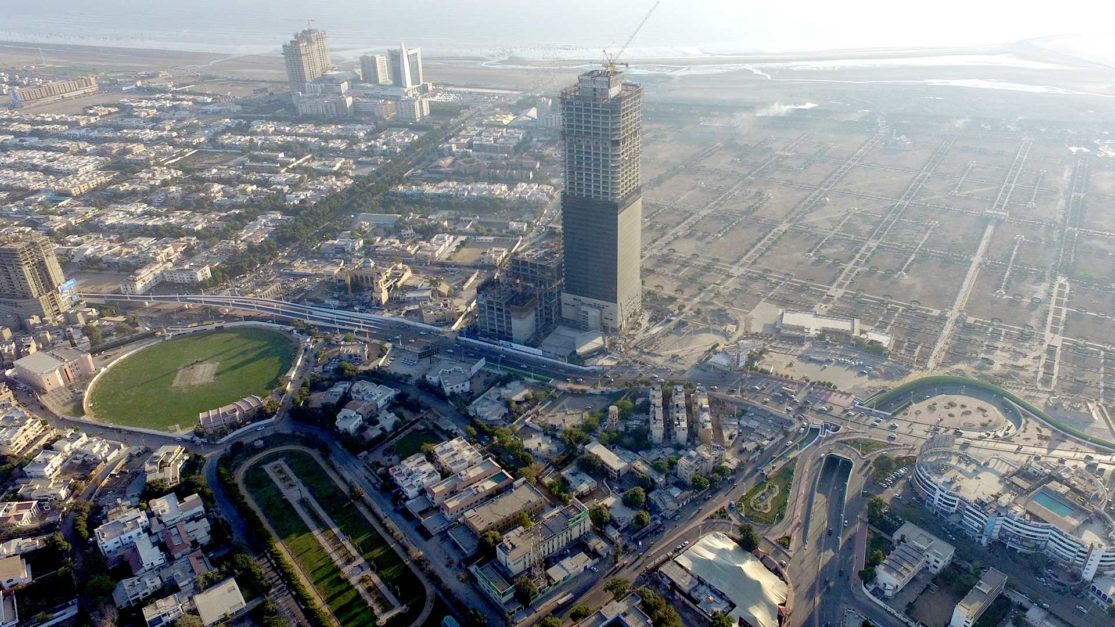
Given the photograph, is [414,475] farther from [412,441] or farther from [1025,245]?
[1025,245]

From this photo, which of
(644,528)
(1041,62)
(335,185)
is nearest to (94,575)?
(644,528)

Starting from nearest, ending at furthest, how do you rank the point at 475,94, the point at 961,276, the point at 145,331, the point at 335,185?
1. the point at 145,331
2. the point at 961,276
3. the point at 335,185
4. the point at 475,94

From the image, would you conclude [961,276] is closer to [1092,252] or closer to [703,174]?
[1092,252]

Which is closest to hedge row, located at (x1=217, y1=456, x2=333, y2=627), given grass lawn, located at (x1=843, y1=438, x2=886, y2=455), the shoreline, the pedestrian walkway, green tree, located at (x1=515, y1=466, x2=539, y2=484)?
the pedestrian walkway

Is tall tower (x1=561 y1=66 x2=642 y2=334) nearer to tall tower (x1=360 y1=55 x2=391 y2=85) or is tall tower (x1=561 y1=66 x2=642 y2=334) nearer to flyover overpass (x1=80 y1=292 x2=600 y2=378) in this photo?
flyover overpass (x1=80 y1=292 x2=600 y2=378)

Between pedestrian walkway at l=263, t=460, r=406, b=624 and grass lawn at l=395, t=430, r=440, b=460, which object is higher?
grass lawn at l=395, t=430, r=440, b=460

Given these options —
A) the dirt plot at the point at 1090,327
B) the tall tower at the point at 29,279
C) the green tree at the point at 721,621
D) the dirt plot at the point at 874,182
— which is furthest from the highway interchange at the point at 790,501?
the dirt plot at the point at 874,182

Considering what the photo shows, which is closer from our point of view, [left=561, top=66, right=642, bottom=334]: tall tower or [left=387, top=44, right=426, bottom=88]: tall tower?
[left=561, top=66, right=642, bottom=334]: tall tower

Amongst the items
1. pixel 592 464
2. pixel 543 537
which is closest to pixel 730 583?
pixel 543 537
